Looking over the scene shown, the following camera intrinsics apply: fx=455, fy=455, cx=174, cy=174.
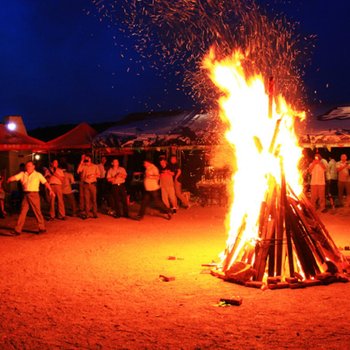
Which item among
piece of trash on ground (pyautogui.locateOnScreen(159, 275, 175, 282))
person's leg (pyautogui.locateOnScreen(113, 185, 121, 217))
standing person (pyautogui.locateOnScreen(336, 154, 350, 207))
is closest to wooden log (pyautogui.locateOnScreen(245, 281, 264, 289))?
piece of trash on ground (pyautogui.locateOnScreen(159, 275, 175, 282))

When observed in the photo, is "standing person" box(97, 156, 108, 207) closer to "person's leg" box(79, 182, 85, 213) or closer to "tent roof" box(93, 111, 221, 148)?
"tent roof" box(93, 111, 221, 148)

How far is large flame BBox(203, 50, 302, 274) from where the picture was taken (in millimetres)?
7211

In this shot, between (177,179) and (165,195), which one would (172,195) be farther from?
(177,179)

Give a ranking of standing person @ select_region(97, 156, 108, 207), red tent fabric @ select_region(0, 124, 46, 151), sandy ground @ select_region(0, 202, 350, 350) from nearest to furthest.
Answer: sandy ground @ select_region(0, 202, 350, 350), standing person @ select_region(97, 156, 108, 207), red tent fabric @ select_region(0, 124, 46, 151)

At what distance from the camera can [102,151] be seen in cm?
1930

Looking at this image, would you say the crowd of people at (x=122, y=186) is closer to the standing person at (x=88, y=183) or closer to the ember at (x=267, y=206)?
the standing person at (x=88, y=183)

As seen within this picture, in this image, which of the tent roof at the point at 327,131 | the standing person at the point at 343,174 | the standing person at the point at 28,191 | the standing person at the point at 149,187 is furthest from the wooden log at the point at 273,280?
the tent roof at the point at 327,131

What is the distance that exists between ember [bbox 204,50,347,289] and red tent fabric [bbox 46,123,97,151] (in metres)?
12.4

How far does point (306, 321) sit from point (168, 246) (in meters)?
4.67

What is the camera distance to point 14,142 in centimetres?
1697

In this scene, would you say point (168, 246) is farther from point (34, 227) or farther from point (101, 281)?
point (34, 227)

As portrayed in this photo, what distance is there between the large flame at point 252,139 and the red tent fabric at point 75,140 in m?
12.3

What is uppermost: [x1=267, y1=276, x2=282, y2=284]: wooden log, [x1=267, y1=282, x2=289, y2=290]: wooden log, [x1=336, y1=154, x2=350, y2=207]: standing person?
[x1=336, y1=154, x2=350, y2=207]: standing person

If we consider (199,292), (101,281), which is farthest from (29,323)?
(199,292)
